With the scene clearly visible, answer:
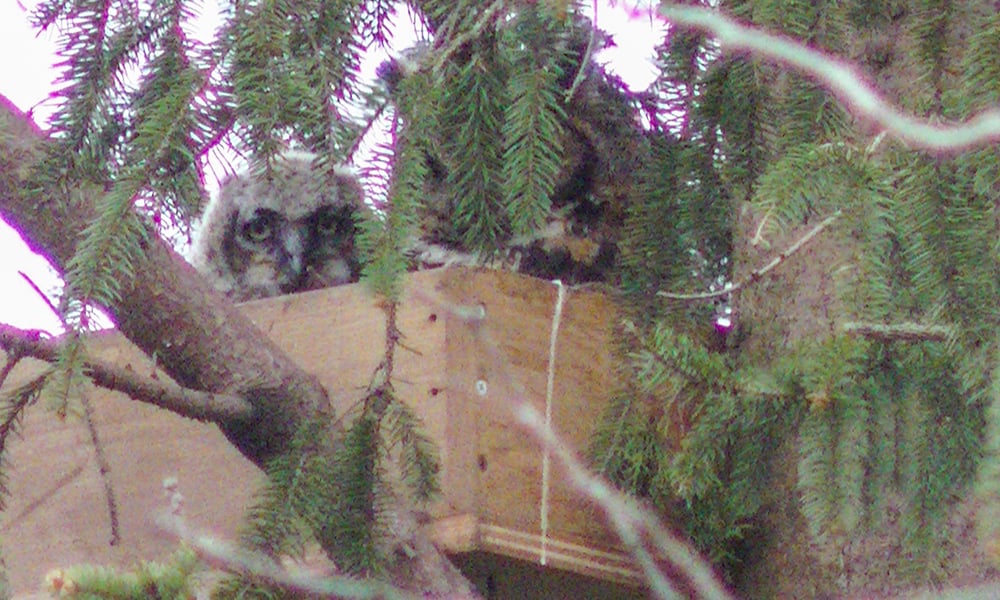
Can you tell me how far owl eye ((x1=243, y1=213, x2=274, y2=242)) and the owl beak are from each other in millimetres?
51

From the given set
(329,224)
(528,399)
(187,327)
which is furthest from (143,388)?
(329,224)

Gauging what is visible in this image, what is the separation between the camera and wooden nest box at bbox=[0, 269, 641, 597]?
1950mm

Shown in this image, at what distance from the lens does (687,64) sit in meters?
1.88

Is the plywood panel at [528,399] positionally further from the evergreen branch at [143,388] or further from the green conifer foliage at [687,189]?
the evergreen branch at [143,388]

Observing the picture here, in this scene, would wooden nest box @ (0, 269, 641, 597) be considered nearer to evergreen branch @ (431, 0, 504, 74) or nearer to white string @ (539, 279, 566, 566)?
white string @ (539, 279, 566, 566)

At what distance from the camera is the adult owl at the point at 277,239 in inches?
124

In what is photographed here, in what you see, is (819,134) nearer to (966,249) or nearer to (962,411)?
(966,249)

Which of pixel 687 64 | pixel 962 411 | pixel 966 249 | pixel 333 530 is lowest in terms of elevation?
pixel 333 530

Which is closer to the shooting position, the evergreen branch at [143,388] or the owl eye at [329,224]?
the evergreen branch at [143,388]

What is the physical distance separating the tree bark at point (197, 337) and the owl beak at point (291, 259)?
1.24 metres

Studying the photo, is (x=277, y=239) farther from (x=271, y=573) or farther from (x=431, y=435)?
(x=271, y=573)

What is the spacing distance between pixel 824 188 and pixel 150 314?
2.65ft

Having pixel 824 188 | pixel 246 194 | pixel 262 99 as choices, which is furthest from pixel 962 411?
pixel 246 194

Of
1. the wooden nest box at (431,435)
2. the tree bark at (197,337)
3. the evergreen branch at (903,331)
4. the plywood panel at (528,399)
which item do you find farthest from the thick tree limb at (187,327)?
the evergreen branch at (903,331)
